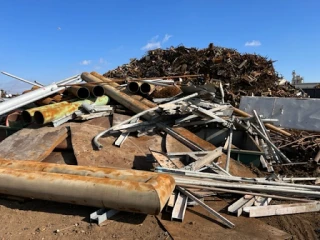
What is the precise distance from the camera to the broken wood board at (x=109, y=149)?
4.68 meters

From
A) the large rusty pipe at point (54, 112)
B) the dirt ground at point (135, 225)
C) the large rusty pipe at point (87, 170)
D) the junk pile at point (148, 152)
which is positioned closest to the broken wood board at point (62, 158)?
the junk pile at point (148, 152)

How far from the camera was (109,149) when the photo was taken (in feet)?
16.2

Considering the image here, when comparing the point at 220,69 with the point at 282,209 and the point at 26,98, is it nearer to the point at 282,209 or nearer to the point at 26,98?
the point at 26,98

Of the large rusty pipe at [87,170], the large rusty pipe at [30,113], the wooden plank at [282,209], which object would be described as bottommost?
the wooden plank at [282,209]

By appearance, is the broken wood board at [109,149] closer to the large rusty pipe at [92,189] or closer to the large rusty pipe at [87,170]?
the large rusty pipe at [87,170]

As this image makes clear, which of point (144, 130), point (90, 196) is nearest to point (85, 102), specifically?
point (144, 130)

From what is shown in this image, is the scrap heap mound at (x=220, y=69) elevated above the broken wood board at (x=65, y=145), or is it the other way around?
the scrap heap mound at (x=220, y=69)

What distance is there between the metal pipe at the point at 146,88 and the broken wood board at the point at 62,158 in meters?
2.44

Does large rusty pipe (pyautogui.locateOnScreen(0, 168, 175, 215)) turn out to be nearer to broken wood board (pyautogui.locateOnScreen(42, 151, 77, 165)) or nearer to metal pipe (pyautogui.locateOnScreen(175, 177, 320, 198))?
metal pipe (pyautogui.locateOnScreen(175, 177, 320, 198))

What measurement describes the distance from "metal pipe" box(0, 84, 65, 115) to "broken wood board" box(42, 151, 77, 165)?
1549 mm

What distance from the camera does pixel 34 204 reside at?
3.74 meters

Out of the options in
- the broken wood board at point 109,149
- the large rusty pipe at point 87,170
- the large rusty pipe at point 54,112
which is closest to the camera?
the large rusty pipe at point 87,170

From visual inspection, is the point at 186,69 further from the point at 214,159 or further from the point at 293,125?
the point at 214,159

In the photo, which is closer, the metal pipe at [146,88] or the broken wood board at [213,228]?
the broken wood board at [213,228]
